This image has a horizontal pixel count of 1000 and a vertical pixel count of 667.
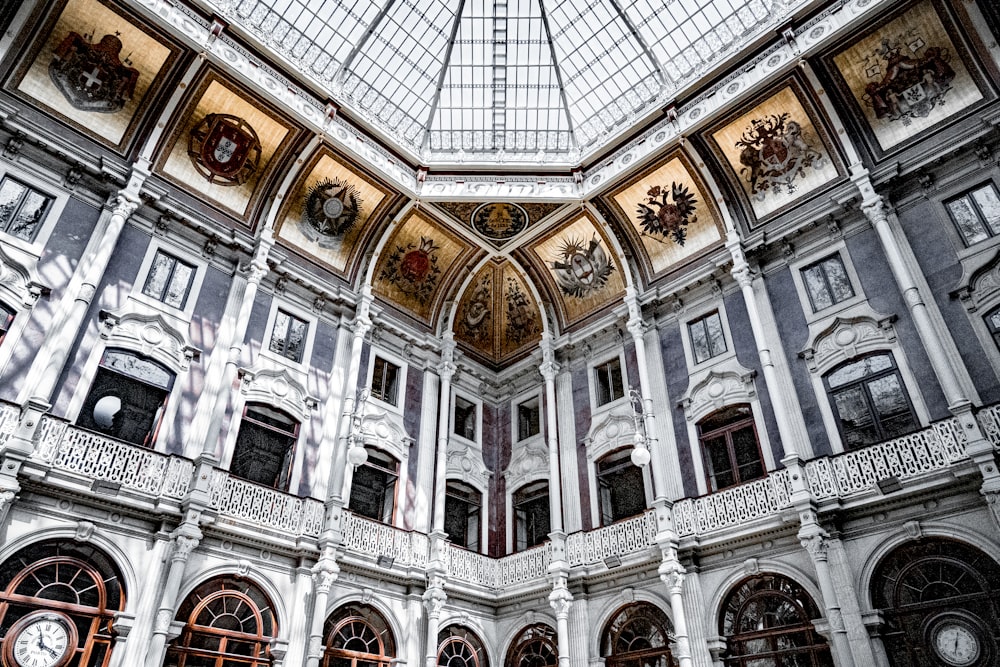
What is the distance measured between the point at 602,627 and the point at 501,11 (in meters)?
15.9

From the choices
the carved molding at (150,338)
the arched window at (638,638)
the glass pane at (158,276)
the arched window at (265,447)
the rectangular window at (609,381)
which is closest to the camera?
the carved molding at (150,338)

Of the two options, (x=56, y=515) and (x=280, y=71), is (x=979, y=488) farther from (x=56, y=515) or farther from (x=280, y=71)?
(x=280, y=71)

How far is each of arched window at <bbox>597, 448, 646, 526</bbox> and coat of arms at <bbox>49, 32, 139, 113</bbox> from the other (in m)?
14.7

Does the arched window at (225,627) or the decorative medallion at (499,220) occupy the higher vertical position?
the decorative medallion at (499,220)

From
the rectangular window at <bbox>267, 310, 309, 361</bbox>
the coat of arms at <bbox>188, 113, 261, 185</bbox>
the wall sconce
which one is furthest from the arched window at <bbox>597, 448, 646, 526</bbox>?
the coat of arms at <bbox>188, 113, 261, 185</bbox>

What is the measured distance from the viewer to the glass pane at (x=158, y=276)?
14367 mm

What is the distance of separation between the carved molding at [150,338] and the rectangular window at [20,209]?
83.1 inches

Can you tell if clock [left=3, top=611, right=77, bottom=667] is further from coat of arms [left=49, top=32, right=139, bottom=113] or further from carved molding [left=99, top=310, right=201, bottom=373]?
coat of arms [left=49, top=32, right=139, bottom=113]

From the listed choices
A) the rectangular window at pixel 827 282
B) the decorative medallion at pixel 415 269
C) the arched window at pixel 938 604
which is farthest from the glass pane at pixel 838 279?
the decorative medallion at pixel 415 269

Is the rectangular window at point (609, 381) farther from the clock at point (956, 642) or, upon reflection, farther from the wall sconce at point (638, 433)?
the clock at point (956, 642)

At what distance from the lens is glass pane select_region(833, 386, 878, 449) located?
13.1m

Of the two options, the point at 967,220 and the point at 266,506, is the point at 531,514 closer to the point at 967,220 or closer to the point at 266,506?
the point at 266,506

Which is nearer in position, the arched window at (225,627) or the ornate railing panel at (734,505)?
the arched window at (225,627)

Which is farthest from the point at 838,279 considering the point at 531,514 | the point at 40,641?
the point at 40,641
